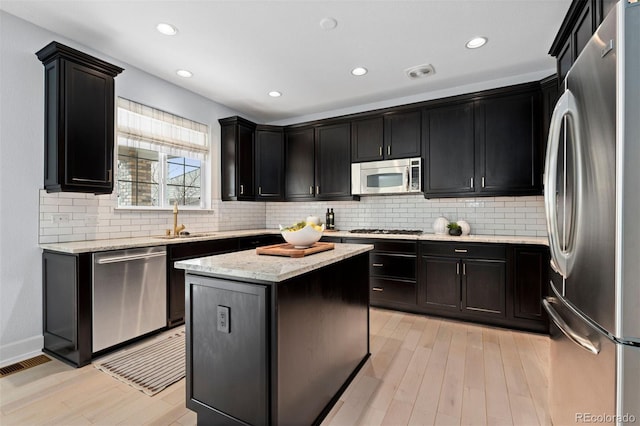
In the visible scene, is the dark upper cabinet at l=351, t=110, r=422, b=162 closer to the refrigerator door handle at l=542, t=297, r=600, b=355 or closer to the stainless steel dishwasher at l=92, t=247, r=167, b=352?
the refrigerator door handle at l=542, t=297, r=600, b=355

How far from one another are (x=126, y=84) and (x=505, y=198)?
4.50 metres

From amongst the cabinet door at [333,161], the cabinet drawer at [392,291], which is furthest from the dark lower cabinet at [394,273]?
the cabinet door at [333,161]

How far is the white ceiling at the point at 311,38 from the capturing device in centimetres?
237

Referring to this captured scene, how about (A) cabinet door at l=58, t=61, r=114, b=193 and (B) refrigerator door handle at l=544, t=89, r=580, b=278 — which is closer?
(B) refrigerator door handle at l=544, t=89, r=580, b=278

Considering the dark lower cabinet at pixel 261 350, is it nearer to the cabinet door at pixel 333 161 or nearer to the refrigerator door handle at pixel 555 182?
the refrigerator door handle at pixel 555 182

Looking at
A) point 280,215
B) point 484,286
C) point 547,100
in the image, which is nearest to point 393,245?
point 484,286

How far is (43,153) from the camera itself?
2.65 m

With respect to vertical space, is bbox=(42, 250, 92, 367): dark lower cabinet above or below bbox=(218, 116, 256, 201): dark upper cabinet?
below

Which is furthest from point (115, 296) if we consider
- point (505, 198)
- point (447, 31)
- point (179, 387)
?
point (505, 198)

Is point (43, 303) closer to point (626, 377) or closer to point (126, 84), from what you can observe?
point (126, 84)

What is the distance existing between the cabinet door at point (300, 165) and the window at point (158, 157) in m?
1.26

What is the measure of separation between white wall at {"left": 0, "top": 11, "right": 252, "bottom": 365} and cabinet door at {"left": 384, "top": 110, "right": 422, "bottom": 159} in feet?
11.8

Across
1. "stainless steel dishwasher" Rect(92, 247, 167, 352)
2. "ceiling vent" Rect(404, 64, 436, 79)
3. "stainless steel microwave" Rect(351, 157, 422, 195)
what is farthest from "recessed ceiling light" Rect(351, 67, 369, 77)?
"stainless steel dishwasher" Rect(92, 247, 167, 352)
